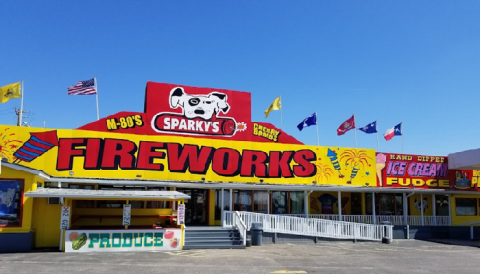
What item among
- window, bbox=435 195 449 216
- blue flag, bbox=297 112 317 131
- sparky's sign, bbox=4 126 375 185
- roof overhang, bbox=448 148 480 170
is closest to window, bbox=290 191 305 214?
sparky's sign, bbox=4 126 375 185

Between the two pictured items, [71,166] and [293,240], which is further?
[293,240]

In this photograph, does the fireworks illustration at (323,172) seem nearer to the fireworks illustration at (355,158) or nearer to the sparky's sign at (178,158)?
the sparky's sign at (178,158)

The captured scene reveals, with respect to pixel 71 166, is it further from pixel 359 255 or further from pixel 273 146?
pixel 359 255

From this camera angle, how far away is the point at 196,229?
19.0 metres

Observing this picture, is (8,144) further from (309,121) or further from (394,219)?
(394,219)

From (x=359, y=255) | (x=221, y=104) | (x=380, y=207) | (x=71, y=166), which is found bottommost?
(x=359, y=255)

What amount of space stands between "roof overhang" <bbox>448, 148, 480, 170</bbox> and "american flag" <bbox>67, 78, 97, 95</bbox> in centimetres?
2222

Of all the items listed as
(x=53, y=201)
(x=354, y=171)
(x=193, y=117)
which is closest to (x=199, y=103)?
(x=193, y=117)

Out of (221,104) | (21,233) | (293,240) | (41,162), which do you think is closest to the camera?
(21,233)

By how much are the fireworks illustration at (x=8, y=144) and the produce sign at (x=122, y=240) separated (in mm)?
5309

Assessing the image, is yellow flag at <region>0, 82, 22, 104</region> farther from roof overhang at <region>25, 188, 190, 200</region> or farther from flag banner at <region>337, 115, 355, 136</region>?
flag banner at <region>337, 115, 355, 136</region>

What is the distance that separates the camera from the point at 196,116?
22.1 meters

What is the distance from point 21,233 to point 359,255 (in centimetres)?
1361

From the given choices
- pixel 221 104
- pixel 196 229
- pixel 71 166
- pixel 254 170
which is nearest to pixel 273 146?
pixel 254 170
